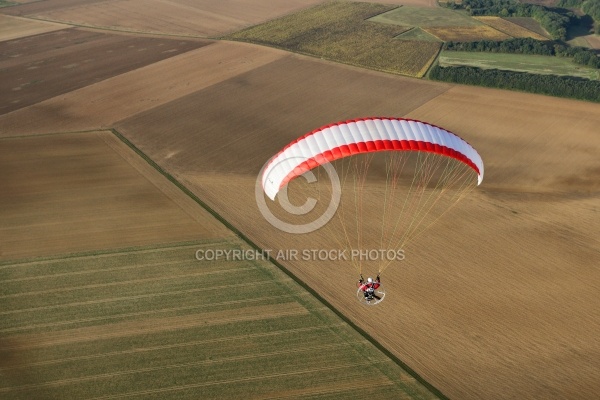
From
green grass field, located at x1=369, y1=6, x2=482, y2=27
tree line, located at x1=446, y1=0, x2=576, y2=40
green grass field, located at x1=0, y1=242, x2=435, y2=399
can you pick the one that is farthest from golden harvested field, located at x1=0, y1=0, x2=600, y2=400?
tree line, located at x1=446, y1=0, x2=576, y2=40

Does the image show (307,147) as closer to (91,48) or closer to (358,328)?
(358,328)

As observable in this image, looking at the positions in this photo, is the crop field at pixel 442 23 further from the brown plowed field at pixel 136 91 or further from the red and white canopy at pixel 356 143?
the red and white canopy at pixel 356 143

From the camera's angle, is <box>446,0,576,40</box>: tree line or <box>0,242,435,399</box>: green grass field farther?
<box>446,0,576,40</box>: tree line

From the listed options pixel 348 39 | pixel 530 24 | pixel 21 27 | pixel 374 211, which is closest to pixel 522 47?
pixel 530 24

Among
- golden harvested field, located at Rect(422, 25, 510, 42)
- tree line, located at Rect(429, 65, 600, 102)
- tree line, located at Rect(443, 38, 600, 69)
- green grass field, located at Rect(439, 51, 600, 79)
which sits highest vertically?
golden harvested field, located at Rect(422, 25, 510, 42)

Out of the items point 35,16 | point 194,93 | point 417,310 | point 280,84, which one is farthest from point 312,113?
point 35,16

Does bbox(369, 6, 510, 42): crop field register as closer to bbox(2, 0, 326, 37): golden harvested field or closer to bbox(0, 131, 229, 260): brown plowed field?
bbox(2, 0, 326, 37): golden harvested field
